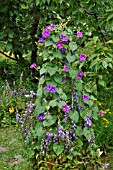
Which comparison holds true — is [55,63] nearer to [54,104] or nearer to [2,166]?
[54,104]

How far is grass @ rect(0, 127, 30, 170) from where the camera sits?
3916 mm

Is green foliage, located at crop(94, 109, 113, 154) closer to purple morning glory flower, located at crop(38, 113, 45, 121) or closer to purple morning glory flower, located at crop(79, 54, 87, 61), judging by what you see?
purple morning glory flower, located at crop(38, 113, 45, 121)

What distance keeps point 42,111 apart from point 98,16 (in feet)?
4.08

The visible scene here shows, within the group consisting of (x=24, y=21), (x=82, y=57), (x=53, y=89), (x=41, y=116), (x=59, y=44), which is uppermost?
(x=24, y=21)

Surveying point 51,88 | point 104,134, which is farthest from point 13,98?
point 51,88

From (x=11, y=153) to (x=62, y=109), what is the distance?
1168mm

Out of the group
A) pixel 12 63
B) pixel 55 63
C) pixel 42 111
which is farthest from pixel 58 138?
pixel 12 63

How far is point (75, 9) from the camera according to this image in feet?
12.2

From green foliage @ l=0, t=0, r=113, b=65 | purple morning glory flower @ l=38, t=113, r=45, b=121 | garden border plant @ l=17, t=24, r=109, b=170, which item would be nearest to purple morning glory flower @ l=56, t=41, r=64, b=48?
garden border plant @ l=17, t=24, r=109, b=170

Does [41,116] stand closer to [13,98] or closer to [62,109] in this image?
[62,109]

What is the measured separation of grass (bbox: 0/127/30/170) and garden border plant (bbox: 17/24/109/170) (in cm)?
34

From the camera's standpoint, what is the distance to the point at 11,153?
434 centimetres

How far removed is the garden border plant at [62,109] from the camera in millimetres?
3371

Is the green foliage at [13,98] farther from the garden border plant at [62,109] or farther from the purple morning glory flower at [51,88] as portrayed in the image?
the purple morning glory flower at [51,88]
